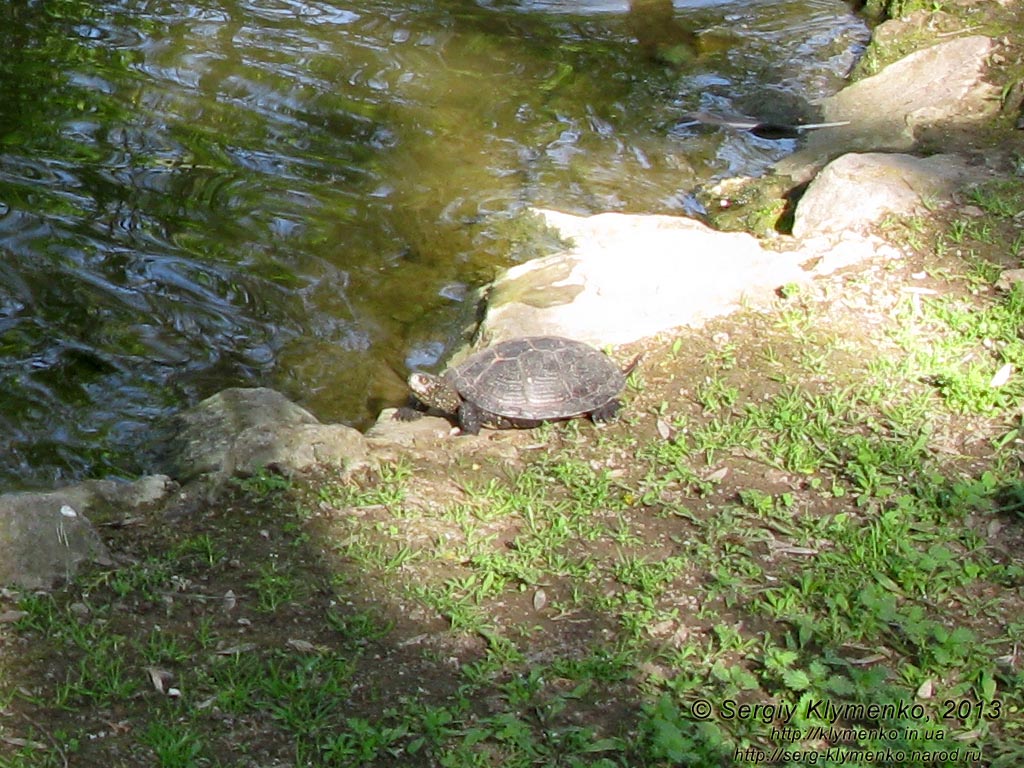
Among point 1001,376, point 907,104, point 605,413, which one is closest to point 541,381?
point 605,413

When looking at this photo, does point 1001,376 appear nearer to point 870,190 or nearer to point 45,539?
point 870,190

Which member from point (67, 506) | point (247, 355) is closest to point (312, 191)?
point (247, 355)

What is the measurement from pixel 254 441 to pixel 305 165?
12.6 ft

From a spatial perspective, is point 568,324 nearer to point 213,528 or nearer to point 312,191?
point 213,528

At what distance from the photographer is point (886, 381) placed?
222 inches

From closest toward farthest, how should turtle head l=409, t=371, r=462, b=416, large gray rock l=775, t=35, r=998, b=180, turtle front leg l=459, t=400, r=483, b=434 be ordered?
1. turtle front leg l=459, t=400, r=483, b=434
2. turtle head l=409, t=371, r=462, b=416
3. large gray rock l=775, t=35, r=998, b=180

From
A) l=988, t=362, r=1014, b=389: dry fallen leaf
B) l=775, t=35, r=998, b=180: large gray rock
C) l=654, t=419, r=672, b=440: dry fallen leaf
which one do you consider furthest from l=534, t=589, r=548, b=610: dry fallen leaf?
l=775, t=35, r=998, b=180: large gray rock

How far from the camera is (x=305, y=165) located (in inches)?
334

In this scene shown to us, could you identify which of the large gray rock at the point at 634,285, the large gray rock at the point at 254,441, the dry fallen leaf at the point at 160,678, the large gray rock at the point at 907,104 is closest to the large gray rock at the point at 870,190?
the large gray rock at the point at 634,285

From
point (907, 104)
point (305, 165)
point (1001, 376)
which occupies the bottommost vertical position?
point (305, 165)

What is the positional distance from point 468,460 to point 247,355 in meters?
1.92

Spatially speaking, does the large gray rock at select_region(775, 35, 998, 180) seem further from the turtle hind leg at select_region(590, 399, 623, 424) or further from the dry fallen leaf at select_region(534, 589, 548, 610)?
the dry fallen leaf at select_region(534, 589, 548, 610)

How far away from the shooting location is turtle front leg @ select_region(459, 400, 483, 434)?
5590 mm

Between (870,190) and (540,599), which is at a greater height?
(870,190)
